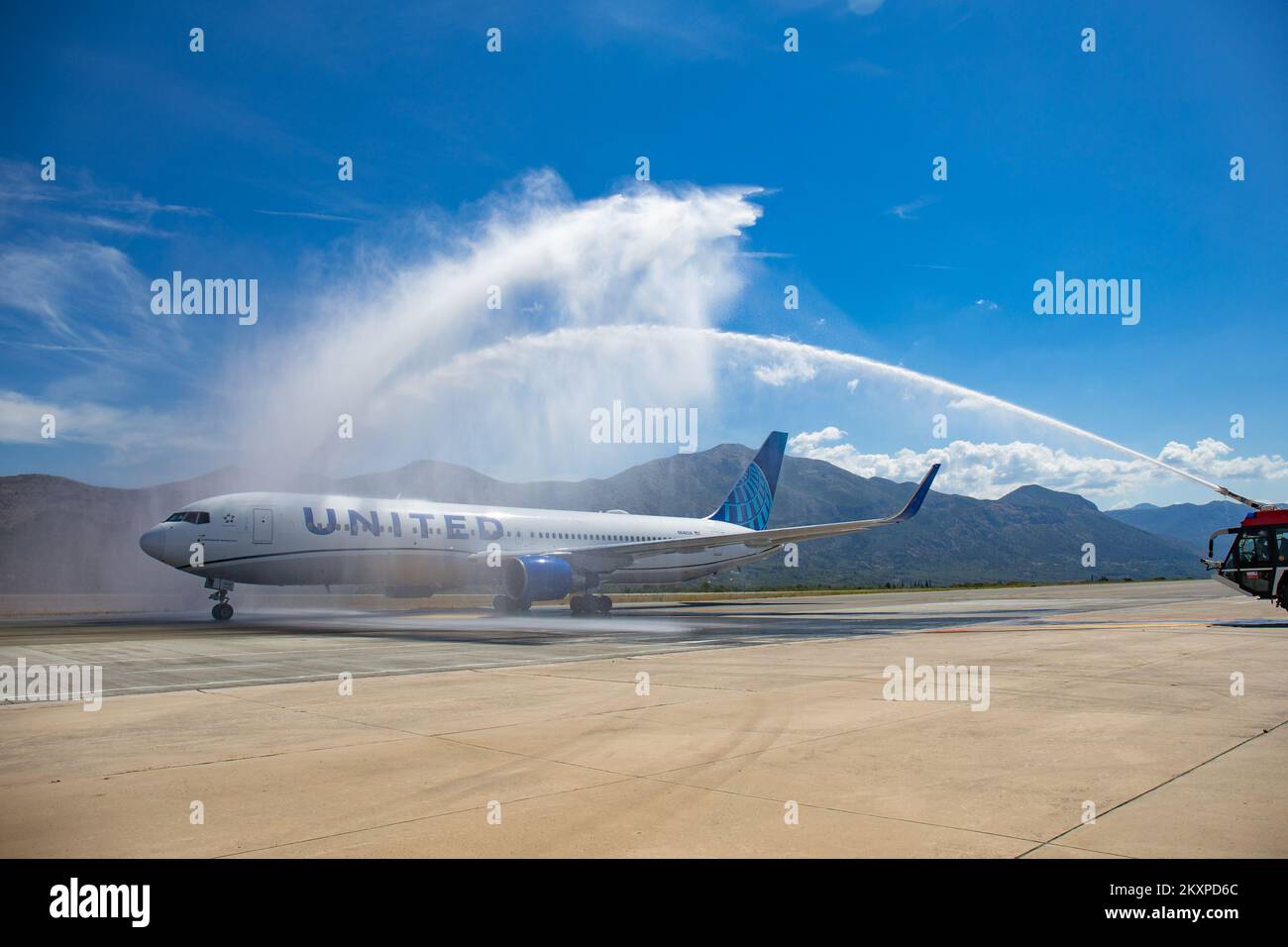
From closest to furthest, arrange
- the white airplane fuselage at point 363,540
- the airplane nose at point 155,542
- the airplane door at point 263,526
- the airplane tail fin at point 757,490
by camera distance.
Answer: the airplane nose at point 155,542
the white airplane fuselage at point 363,540
the airplane door at point 263,526
the airplane tail fin at point 757,490

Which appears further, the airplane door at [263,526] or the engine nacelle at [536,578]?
the engine nacelle at [536,578]

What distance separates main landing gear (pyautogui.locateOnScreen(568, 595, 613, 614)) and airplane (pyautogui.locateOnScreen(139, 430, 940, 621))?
0.06 meters

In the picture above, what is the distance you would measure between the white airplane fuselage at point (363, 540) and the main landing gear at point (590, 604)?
126 cm

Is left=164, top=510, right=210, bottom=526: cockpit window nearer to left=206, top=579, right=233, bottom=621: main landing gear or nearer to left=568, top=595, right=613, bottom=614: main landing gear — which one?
left=206, top=579, right=233, bottom=621: main landing gear

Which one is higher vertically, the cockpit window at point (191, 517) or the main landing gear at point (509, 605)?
the cockpit window at point (191, 517)

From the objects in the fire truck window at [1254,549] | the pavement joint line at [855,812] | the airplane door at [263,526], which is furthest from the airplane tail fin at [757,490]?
the pavement joint line at [855,812]

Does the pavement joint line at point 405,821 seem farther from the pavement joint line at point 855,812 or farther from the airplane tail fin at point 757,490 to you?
the airplane tail fin at point 757,490

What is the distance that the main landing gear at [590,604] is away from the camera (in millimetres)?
37406

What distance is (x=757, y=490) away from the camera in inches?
2157

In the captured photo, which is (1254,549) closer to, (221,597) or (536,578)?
(536,578)

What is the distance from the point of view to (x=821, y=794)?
596cm

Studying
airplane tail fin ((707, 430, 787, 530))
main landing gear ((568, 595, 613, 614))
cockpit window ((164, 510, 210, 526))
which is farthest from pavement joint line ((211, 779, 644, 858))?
airplane tail fin ((707, 430, 787, 530))

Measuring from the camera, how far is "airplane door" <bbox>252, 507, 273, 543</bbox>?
99.8 ft

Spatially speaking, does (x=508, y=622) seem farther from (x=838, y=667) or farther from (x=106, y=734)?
(x=106, y=734)
